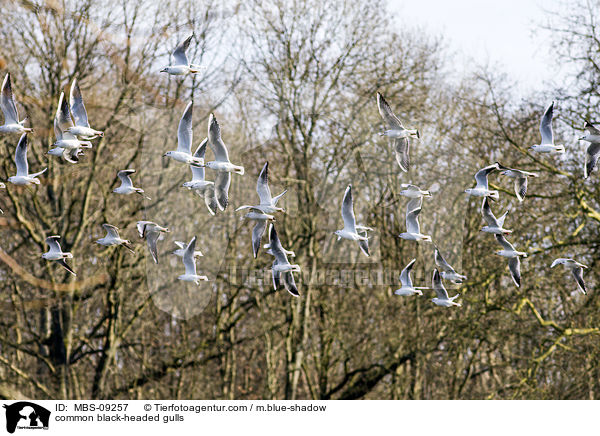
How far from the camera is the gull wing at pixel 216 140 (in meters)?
12.1

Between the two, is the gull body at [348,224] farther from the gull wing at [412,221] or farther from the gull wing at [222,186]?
the gull wing at [222,186]

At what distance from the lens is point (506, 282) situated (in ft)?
63.8

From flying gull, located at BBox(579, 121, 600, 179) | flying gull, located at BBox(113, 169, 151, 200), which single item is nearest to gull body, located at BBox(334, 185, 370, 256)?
flying gull, located at BBox(113, 169, 151, 200)

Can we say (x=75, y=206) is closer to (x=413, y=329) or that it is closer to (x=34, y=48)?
(x=34, y=48)

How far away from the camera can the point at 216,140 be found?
12.2 m

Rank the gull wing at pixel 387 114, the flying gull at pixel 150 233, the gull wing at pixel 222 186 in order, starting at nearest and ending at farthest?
the gull wing at pixel 387 114, the gull wing at pixel 222 186, the flying gull at pixel 150 233

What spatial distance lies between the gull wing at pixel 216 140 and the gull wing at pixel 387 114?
2111 mm

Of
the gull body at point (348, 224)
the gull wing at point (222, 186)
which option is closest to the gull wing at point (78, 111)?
the gull wing at point (222, 186)

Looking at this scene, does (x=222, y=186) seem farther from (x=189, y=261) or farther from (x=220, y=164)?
(x=189, y=261)

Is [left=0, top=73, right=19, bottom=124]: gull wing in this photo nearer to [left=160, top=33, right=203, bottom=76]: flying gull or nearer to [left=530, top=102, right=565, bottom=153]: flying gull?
[left=160, top=33, right=203, bottom=76]: flying gull
